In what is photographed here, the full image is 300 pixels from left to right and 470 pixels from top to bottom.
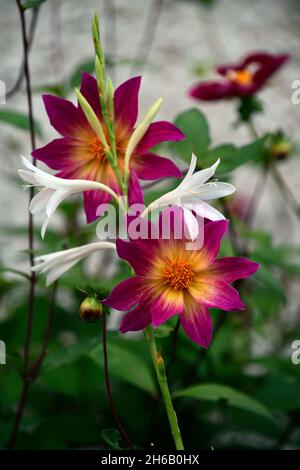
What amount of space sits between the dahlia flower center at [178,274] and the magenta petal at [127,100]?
12cm

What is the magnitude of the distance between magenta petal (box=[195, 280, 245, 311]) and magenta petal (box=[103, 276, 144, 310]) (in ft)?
0.14

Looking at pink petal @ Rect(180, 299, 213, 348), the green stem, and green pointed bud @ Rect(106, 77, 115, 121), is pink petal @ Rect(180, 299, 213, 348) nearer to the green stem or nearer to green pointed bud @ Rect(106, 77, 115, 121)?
the green stem

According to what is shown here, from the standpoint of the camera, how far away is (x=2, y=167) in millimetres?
1719

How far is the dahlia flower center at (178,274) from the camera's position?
452mm

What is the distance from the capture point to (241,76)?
0.93 metres

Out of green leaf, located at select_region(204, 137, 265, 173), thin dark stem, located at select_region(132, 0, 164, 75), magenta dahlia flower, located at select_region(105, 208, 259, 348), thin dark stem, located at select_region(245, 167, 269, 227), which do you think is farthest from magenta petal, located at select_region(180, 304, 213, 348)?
thin dark stem, located at select_region(132, 0, 164, 75)

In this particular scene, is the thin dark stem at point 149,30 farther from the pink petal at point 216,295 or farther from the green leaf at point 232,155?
the pink petal at point 216,295

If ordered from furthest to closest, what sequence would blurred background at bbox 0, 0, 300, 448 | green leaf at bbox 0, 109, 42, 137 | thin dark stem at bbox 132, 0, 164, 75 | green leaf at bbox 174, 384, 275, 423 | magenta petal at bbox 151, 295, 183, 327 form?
1. thin dark stem at bbox 132, 0, 164, 75
2. blurred background at bbox 0, 0, 300, 448
3. green leaf at bbox 0, 109, 42, 137
4. green leaf at bbox 174, 384, 275, 423
5. magenta petal at bbox 151, 295, 183, 327

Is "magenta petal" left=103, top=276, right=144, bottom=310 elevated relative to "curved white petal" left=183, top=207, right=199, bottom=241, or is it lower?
lower

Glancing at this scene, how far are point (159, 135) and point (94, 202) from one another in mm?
72

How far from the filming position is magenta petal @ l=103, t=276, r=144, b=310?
43cm

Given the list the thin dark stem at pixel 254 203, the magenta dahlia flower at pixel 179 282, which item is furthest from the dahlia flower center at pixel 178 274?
the thin dark stem at pixel 254 203

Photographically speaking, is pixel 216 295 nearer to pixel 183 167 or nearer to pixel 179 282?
pixel 179 282
